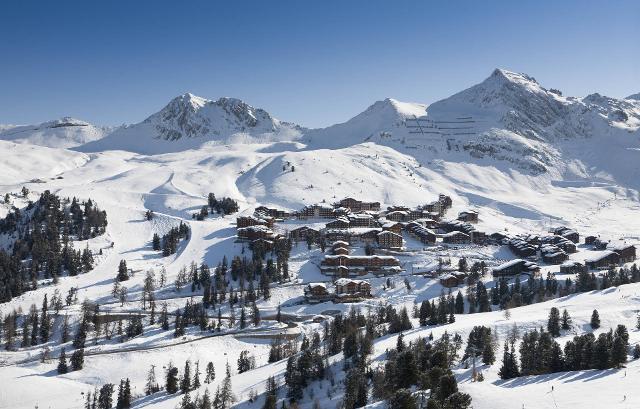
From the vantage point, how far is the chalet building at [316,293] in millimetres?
105812

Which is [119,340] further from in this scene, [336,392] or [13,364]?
[336,392]

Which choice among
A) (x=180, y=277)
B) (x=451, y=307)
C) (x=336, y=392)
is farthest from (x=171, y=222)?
(x=336, y=392)

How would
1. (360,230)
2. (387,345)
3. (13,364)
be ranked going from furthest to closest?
(360,230), (13,364), (387,345)

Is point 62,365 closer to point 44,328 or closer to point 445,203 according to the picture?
point 44,328

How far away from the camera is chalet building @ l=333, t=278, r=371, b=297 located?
351 ft

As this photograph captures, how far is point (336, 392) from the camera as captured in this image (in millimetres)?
65125

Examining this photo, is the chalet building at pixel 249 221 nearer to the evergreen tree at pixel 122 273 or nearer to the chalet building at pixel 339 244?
the chalet building at pixel 339 244

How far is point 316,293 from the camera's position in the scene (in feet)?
348

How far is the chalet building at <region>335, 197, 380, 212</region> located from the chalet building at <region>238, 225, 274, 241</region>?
41981 mm

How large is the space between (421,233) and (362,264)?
27.9m

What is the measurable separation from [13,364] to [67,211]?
82988mm

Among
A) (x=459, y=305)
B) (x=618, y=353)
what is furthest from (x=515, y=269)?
(x=618, y=353)

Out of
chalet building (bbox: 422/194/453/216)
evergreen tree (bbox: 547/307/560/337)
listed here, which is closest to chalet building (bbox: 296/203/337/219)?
chalet building (bbox: 422/194/453/216)

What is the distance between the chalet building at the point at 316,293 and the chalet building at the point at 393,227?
134ft
